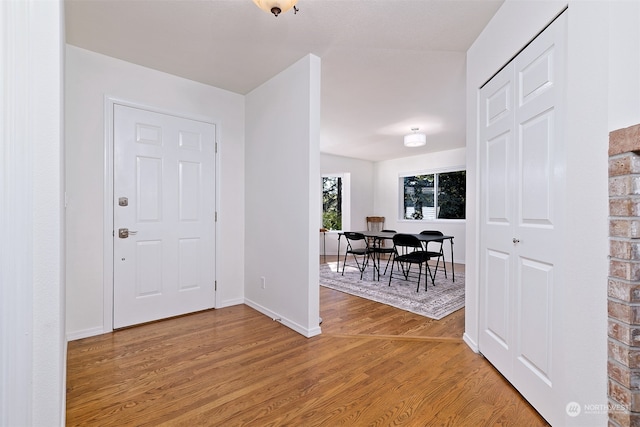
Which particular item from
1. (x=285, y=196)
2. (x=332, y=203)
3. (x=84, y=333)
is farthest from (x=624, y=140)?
(x=332, y=203)

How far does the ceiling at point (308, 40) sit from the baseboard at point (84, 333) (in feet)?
8.00

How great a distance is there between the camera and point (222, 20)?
222 centimetres

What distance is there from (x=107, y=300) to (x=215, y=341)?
1102mm

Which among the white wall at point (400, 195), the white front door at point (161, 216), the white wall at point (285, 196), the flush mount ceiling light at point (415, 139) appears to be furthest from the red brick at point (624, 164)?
the white wall at point (400, 195)

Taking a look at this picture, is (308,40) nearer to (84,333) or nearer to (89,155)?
(89,155)

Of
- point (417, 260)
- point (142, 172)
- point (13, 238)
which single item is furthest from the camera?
point (417, 260)

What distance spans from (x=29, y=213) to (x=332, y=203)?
6.98 metres

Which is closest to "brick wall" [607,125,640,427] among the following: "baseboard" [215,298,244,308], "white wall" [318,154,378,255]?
"baseboard" [215,298,244,308]

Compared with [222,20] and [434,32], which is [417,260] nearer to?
[434,32]

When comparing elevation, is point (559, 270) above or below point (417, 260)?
above

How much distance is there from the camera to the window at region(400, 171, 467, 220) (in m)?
6.68

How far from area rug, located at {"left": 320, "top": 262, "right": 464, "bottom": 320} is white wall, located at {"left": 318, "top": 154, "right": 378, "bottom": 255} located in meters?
2.20

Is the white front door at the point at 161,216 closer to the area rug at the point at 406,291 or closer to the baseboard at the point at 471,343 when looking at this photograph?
the area rug at the point at 406,291

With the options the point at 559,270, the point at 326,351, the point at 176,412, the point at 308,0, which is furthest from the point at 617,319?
the point at 308,0
